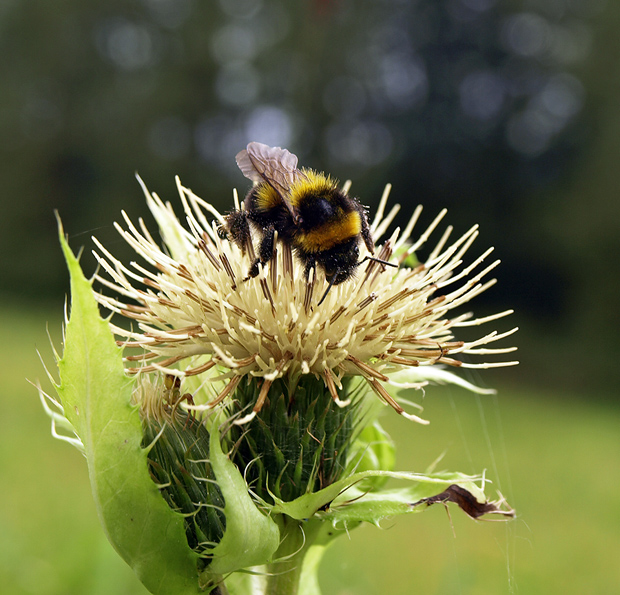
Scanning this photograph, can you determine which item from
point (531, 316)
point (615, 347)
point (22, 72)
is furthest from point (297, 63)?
point (615, 347)

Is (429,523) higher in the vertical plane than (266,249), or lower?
lower

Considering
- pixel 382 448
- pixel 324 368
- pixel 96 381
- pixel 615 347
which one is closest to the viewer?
pixel 96 381

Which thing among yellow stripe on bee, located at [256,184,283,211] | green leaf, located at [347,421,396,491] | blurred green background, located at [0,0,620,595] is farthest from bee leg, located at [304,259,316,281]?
blurred green background, located at [0,0,620,595]

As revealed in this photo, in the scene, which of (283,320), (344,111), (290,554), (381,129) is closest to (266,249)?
(283,320)

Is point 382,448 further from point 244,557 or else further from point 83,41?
point 83,41

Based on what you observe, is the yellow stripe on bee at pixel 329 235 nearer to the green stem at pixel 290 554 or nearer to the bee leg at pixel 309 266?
the bee leg at pixel 309 266

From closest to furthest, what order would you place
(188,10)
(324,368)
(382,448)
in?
1. (324,368)
2. (382,448)
3. (188,10)

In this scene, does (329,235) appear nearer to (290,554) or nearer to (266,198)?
(266,198)
